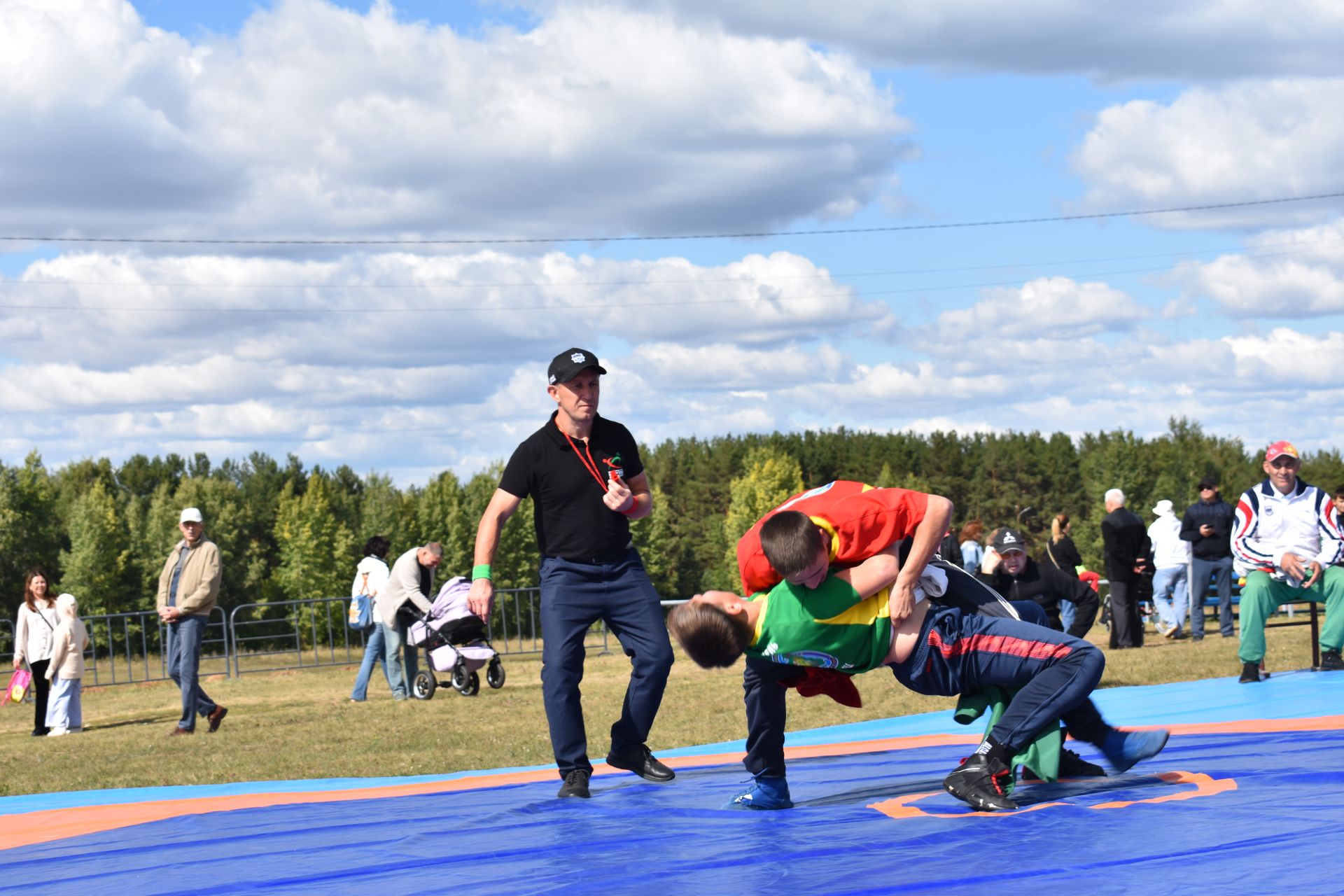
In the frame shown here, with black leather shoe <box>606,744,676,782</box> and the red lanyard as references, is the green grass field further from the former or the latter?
the red lanyard

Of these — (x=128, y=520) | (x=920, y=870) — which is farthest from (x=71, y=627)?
(x=128, y=520)

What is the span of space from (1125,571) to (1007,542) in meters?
4.27

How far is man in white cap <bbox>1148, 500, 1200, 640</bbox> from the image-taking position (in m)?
16.1

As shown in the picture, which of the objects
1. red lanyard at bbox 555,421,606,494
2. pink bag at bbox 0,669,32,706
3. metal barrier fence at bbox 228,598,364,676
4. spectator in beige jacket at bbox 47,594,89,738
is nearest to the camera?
red lanyard at bbox 555,421,606,494

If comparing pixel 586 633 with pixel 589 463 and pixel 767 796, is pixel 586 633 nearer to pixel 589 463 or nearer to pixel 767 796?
pixel 589 463

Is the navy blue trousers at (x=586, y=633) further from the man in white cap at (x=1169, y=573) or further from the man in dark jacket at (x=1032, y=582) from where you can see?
the man in white cap at (x=1169, y=573)

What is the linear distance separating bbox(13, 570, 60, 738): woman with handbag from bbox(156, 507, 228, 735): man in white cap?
2.47 meters

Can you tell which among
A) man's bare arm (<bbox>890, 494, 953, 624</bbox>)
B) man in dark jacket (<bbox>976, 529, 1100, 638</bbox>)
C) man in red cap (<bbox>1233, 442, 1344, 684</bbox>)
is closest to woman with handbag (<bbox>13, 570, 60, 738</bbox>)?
man in dark jacket (<bbox>976, 529, 1100, 638</bbox>)

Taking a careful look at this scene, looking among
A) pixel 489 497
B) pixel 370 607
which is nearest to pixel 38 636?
pixel 370 607

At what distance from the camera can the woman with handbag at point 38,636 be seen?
1264 centimetres

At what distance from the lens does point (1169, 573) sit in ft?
53.6

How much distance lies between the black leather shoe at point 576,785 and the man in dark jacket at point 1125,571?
10.3m

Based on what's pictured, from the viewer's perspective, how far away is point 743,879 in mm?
3344

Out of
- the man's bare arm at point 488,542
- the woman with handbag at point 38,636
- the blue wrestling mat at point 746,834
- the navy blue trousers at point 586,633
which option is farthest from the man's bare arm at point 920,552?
the woman with handbag at point 38,636
